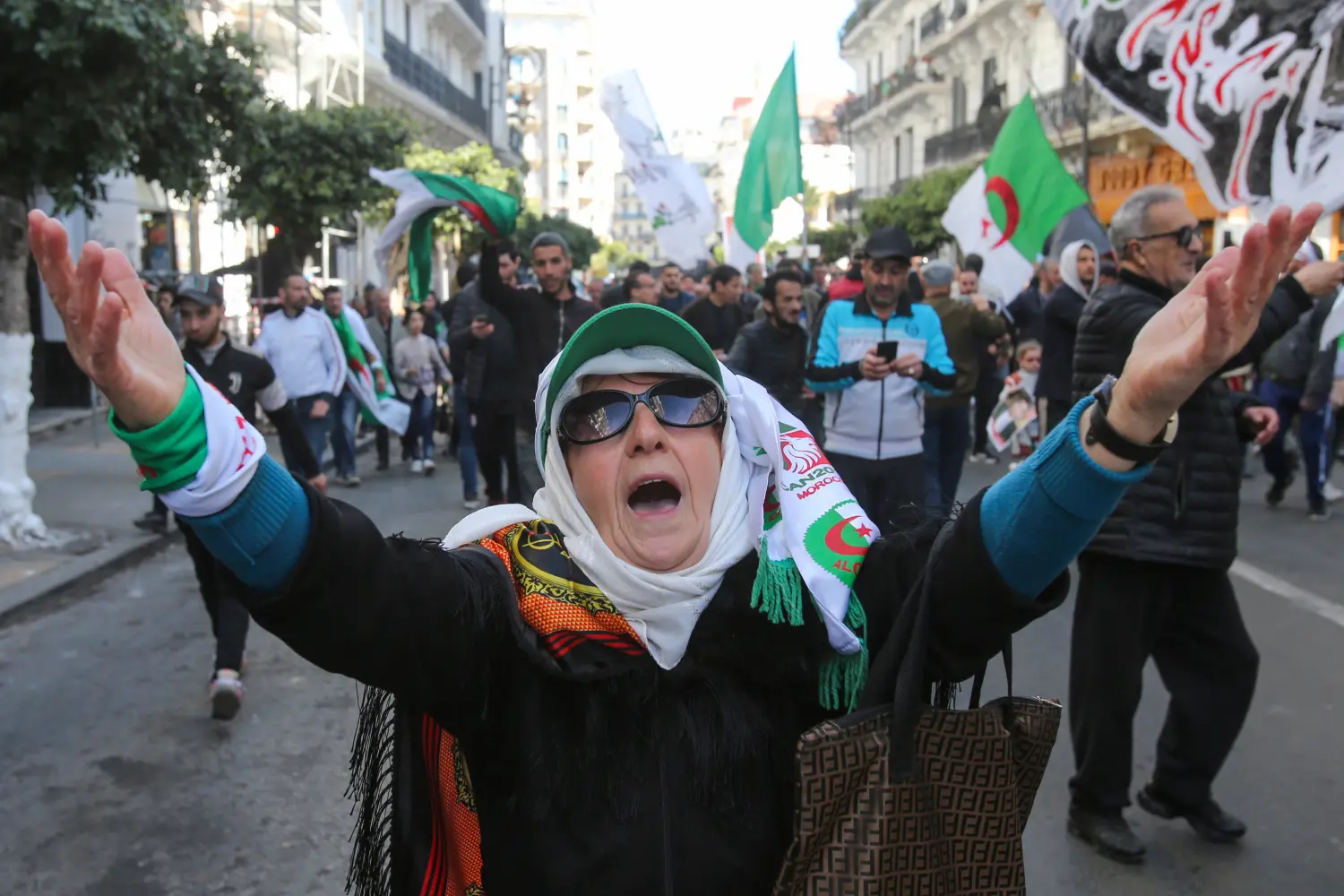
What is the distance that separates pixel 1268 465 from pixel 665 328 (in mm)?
10007

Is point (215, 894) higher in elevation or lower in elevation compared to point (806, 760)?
lower

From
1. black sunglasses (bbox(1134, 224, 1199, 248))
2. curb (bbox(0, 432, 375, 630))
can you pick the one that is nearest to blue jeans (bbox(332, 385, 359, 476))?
curb (bbox(0, 432, 375, 630))

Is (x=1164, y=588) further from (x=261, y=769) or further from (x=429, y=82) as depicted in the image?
(x=429, y=82)

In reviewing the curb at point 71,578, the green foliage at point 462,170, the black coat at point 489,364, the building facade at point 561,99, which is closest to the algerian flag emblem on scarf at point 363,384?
the black coat at point 489,364

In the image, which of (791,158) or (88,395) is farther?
(88,395)

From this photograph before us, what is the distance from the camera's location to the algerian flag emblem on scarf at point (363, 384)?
11797 mm

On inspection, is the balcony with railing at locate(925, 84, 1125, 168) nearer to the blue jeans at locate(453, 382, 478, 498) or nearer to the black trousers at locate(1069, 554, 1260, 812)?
the blue jeans at locate(453, 382, 478, 498)

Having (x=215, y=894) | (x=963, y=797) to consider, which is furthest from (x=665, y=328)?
(x=215, y=894)

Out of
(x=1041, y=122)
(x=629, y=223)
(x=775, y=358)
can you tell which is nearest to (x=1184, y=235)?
(x=775, y=358)

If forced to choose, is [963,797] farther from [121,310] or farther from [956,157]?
[956,157]

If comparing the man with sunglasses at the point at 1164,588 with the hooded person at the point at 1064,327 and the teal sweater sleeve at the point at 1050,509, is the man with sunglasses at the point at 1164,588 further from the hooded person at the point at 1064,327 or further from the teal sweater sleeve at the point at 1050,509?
the hooded person at the point at 1064,327

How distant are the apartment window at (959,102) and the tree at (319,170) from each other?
26583 millimetres

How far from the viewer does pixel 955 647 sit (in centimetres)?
192

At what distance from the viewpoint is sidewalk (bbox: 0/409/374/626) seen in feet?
26.5
